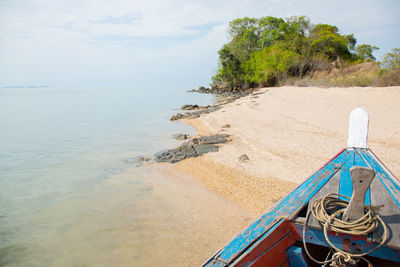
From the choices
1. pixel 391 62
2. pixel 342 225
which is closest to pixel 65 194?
pixel 342 225

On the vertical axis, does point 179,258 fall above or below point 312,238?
below

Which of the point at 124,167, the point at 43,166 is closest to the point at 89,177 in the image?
the point at 124,167

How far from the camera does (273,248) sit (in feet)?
7.81

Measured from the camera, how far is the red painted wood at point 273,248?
2215 millimetres

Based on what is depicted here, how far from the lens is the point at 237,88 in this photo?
41.3 metres

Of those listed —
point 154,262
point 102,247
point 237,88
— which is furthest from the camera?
point 237,88

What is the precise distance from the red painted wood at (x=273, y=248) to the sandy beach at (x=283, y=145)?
9.36 feet

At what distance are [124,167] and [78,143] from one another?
577 cm

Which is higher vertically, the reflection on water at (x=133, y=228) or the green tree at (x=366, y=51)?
the green tree at (x=366, y=51)

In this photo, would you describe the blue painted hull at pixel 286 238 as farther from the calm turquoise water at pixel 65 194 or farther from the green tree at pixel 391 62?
the green tree at pixel 391 62

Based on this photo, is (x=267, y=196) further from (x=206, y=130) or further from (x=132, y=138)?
(x=132, y=138)

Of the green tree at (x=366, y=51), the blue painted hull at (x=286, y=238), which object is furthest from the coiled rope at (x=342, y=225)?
the green tree at (x=366, y=51)

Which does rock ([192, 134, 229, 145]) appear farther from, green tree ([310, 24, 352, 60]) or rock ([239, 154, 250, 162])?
green tree ([310, 24, 352, 60])

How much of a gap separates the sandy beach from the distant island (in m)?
7.76
